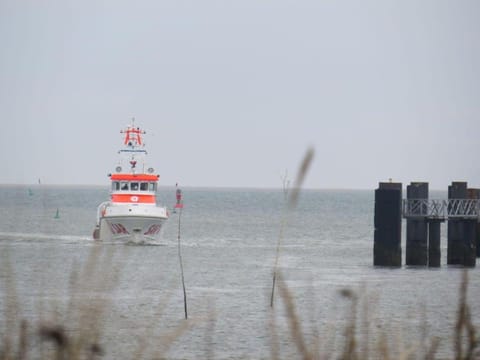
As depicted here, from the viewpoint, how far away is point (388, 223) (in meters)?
39.3

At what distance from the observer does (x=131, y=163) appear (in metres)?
55.2

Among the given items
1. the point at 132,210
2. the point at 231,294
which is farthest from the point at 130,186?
the point at 231,294

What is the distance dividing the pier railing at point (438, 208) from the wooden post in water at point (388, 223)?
1089mm

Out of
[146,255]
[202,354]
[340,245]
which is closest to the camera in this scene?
[202,354]

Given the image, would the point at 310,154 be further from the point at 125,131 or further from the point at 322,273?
the point at 125,131

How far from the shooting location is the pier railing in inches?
1608

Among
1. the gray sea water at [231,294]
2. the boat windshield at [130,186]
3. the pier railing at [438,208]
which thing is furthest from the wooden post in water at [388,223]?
the boat windshield at [130,186]

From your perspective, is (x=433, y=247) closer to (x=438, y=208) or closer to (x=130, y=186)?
(x=438, y=208)

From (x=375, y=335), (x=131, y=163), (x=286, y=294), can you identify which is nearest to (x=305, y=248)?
(x=131, y=163)

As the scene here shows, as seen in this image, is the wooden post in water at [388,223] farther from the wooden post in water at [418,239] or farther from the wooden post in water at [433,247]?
the wooden post in water at [433,247]

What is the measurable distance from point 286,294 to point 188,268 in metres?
39.5

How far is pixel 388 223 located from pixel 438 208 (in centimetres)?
306

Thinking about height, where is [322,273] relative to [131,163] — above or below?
below

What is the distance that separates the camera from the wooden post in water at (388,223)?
39312 millimetres
